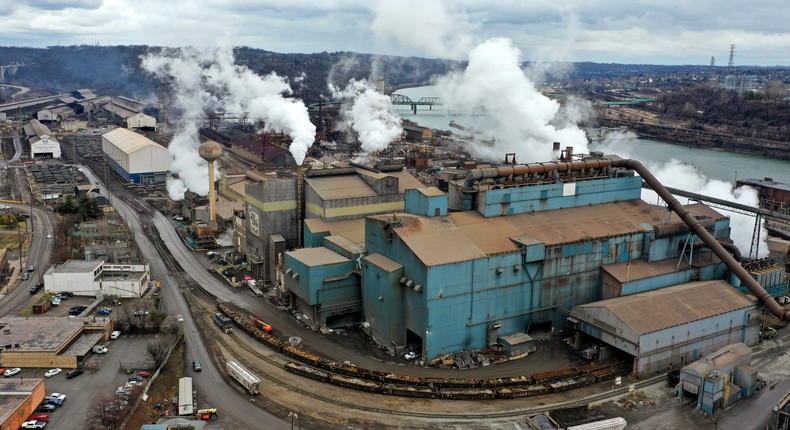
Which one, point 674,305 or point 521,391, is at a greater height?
point 674,305

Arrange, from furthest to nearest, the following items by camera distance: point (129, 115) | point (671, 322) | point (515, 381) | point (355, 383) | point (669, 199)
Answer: point (129, 115) < point (669, 199) < point (671, 322) < point (515, 381) < point (355, 383)

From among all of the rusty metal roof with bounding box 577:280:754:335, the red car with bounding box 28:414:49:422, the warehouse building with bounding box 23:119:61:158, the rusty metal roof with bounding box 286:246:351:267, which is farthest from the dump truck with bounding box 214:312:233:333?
the warehouse building with bounding box 23:119:61:158

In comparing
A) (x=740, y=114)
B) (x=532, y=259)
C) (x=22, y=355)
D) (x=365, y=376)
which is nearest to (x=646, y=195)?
(x=532, y=259)

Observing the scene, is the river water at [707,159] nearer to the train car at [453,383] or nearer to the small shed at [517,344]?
the small shed at [517,344]

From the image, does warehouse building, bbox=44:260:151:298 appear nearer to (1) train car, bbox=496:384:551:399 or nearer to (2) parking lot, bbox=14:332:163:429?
(2) parking lot, bbox=14:332:163:429

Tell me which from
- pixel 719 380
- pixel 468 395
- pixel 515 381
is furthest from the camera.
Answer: pixel 515 381

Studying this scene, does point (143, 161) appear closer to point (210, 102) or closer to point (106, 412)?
point (210, 102)

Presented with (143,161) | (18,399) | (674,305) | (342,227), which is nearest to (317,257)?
(342,227)
